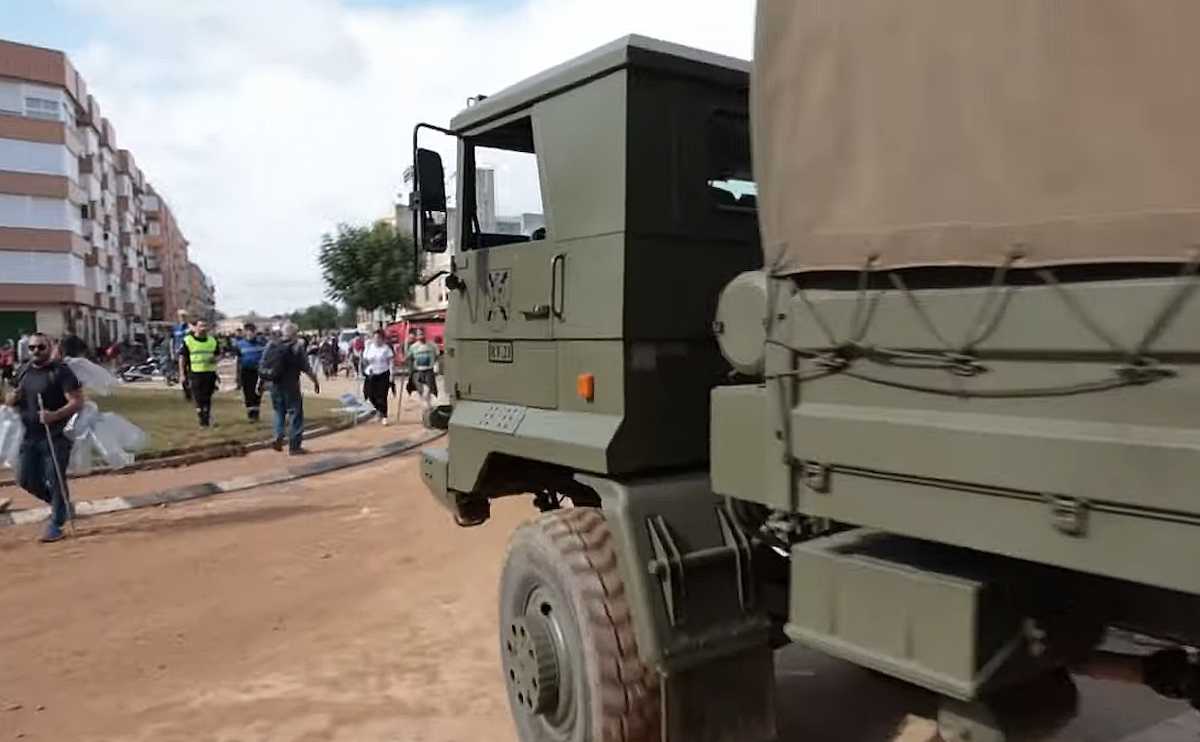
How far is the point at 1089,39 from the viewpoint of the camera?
1877 mm

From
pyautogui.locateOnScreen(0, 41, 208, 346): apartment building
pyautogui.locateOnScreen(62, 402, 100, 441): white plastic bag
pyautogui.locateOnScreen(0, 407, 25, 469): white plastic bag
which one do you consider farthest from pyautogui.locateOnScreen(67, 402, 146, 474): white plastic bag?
pyautogui.locateOnScreen(0, 41, 208, 346): apartment building

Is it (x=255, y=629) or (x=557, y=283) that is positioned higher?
(x=557, y=283)

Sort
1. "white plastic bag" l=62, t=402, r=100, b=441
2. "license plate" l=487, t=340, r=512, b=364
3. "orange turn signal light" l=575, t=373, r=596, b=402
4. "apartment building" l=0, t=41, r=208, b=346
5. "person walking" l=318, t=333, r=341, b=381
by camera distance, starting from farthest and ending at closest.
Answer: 1. "apartment building" l=0, t=41, r=208, b=346
2. "person walking" l=318, t=333, r=341, b=381
3. "white plastic bag" l=62, t=402, r=100, b=441
4. "license plate" l=487, t=340, r=512, b=364
5. "orange turn signal light" l=575, t=373, r=596, b=402

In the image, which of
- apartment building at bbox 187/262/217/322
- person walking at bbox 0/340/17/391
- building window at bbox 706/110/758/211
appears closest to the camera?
building window at bbox 706/110/758/211

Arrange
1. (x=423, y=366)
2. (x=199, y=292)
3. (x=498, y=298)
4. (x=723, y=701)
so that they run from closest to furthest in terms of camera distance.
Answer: (x=723, y=701)
(x=498, y=298)
(x=423, y=366)
(x=199, y=292)

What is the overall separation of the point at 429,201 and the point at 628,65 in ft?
4.44

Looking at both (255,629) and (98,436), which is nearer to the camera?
(255,629)

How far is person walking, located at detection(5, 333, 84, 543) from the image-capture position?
7.70 metres

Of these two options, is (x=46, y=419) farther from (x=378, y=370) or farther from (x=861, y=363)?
(x=378, y=370)

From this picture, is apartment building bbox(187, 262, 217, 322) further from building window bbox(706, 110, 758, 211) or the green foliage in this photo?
building window bbox(706, 110, 758, 211)

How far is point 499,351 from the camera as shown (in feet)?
13.3

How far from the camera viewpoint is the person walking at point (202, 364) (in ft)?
45.2

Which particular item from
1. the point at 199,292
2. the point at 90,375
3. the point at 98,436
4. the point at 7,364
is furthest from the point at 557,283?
the point at 199,292

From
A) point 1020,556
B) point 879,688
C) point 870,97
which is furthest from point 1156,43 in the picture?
point 879,688
